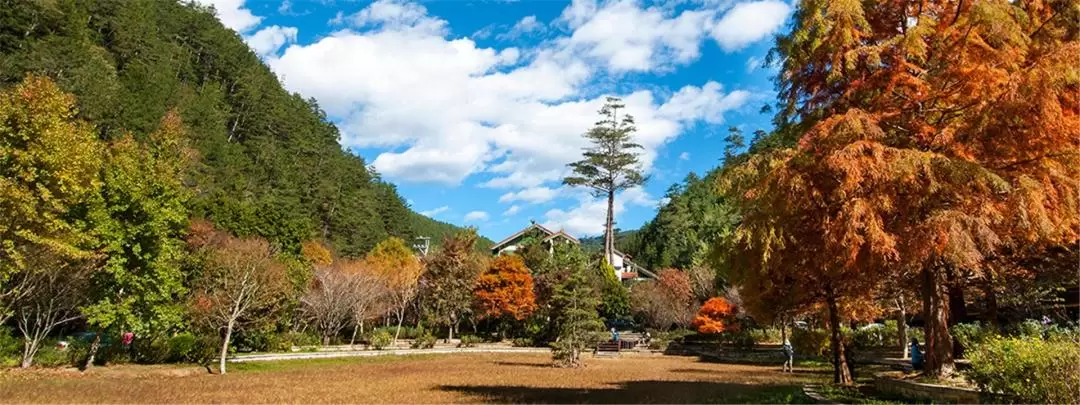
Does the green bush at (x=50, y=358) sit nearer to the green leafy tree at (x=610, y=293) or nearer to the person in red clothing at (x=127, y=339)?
the person in red clothing at (x=127, y=339)

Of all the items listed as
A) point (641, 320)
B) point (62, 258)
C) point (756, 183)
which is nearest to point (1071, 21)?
point (756, 183)

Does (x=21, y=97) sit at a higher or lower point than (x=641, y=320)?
higher

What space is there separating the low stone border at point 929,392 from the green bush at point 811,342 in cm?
2062

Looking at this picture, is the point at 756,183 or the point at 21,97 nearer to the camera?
the point at 756,183

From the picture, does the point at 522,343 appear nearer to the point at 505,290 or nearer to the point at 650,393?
the point at 505,290

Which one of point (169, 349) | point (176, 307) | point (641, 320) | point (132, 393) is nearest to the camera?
point (132, 393)

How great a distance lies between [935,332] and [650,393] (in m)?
7.39

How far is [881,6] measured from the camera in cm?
1233

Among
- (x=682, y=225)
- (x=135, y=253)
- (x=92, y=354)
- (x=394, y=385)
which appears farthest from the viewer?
(x=682, y=225)

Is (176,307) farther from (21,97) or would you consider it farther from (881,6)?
(881,6)

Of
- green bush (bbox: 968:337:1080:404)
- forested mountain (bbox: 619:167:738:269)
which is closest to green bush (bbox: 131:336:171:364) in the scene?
green bush (bbox: 968:337:1080:404)

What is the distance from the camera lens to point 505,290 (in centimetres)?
4284

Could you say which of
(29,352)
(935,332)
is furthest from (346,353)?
(935,332)

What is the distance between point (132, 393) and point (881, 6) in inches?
817
